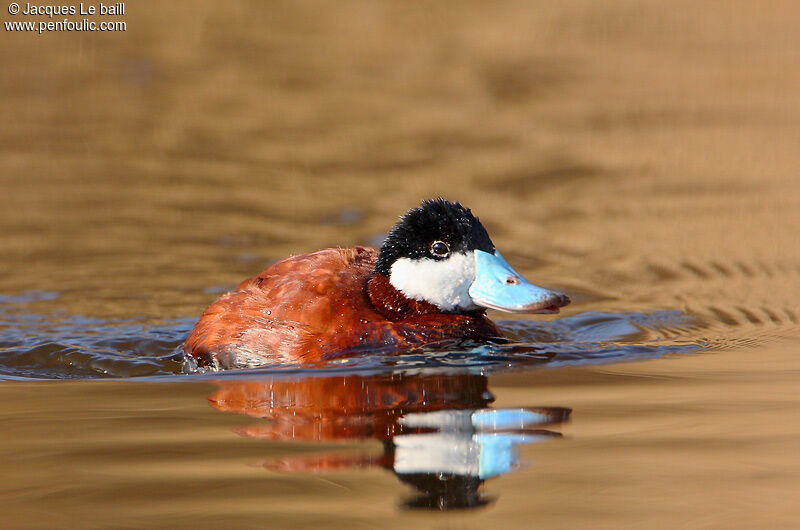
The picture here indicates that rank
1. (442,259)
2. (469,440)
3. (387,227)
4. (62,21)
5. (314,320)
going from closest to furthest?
(469,440), (314,320), (442,259), (387,227), (62,21)

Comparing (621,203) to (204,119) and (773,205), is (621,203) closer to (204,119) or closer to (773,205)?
(773,205)

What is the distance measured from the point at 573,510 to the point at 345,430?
1.22m

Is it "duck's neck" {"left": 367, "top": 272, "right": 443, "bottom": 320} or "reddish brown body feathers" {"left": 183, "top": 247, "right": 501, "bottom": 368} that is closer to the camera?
"reddish brown body feathers" {"left": 183, "top": 247, "right": 501, "bottom": 368}

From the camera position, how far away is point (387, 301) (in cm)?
649

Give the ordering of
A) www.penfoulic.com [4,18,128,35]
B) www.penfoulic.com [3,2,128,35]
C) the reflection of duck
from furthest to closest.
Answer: www.penfoulic.com [4,18,128,35] < www.penfoulic.com [3,2,128,35] < the reflection of duck

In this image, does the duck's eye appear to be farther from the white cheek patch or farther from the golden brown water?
the golden brown water

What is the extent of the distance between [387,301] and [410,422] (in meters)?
1.74

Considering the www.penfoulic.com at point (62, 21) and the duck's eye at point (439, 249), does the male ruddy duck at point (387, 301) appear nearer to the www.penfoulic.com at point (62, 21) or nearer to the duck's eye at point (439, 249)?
the duck's eye at point (439, 249)

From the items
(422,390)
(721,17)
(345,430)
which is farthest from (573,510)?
(721,17)

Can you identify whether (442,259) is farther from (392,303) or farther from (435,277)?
(392,303)

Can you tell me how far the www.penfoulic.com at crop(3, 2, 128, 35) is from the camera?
44.5 ft

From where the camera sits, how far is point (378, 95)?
13.1 m

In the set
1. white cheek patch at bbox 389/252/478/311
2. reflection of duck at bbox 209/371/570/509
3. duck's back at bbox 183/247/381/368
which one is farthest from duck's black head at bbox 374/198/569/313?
reflection of duck at bbox 209/371/570/509

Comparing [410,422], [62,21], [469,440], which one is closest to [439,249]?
[410,422]
